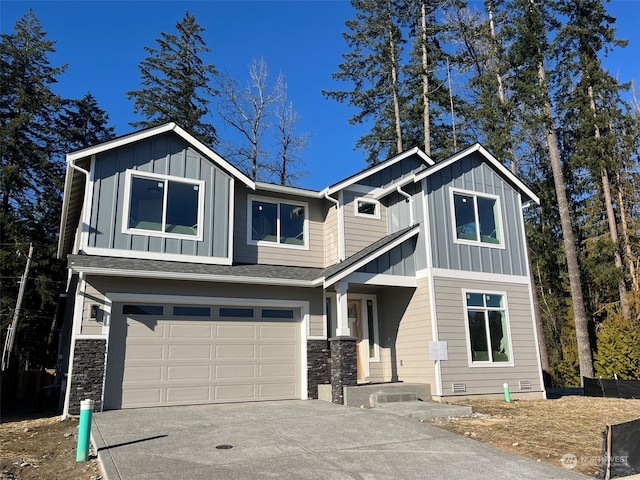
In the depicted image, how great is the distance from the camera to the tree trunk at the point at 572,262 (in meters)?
16.5

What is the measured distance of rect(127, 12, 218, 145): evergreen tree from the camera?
1027 inches

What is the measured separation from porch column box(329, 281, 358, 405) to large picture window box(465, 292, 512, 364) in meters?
3.12

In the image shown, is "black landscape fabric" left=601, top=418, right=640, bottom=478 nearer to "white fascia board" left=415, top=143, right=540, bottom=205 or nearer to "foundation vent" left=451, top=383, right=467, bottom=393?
"foundation vent" left=451, top=383, right=467, bottom=393

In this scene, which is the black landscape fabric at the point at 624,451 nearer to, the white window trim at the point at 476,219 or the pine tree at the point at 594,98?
the white window trim at the point at 476,219

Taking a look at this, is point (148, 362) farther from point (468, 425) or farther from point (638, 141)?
point (638, 141)

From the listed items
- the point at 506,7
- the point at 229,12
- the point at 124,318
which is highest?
the point at 506,7

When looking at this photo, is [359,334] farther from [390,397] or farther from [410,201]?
[410,201]

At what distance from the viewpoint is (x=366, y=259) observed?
427 inches

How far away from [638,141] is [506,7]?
8474 mm

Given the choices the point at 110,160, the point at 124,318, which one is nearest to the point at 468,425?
the point at 124,318

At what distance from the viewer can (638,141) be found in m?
20.8

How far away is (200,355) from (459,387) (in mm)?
5936

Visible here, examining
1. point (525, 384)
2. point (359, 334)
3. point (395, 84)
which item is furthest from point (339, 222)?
point (395, 84)

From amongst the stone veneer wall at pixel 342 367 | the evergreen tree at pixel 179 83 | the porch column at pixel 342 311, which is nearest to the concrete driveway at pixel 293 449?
the stone veneer wall at pixel 342 367
